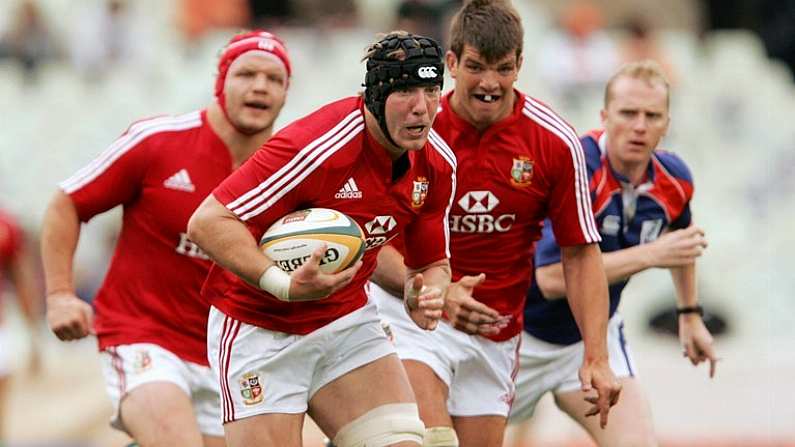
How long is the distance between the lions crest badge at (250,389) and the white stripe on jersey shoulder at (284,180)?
2.33 ft

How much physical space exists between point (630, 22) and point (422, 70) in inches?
424

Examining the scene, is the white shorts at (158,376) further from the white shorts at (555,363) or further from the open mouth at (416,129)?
the open mouth at (416,129)

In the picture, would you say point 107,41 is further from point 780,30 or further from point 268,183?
point 268,183

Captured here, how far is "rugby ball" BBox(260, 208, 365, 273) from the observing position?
5.92 meters

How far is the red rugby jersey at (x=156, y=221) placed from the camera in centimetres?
726

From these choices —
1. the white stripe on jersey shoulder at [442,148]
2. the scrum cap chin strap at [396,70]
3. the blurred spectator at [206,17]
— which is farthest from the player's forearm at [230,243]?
the blurred spectator at [206,17]

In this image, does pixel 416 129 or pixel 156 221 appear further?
pixel 156 221

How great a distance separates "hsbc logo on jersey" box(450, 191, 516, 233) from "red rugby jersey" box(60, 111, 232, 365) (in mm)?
1140

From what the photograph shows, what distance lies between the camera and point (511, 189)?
7.01 meters

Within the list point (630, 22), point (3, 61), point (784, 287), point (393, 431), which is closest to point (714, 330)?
point (784, 287)

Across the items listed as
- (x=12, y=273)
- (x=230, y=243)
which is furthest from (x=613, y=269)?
(x=12, y=273)

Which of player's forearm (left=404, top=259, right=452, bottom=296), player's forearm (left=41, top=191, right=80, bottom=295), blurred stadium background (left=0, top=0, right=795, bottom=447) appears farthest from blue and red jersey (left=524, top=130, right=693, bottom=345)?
blurred stadium background (left=0, top=0, right=795, bottom=447)

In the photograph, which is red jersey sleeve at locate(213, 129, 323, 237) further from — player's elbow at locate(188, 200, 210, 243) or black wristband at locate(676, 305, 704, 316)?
black wristband at locate(676, 305, 704, 316)

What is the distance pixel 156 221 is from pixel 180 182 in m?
0.22
